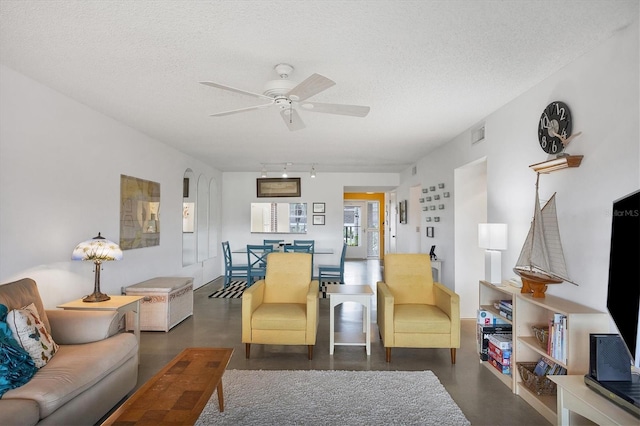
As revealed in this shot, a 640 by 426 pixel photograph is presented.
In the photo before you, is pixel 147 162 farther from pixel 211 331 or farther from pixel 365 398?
pixel 365 398

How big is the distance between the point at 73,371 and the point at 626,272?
2.92m

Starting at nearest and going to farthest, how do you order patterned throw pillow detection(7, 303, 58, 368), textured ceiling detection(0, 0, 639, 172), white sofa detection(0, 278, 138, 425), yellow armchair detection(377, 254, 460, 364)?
white sofa detection(0, 278, 138, 425)
textured ceiling detection(0, 0, 639, 172)
patterned throw pillow detection(7, 303, 58, 368)
yellow armchair detection(377, 254, 460, 364)

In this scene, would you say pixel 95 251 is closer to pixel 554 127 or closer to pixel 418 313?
pixel 418 313

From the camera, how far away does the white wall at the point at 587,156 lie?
2.11 meters

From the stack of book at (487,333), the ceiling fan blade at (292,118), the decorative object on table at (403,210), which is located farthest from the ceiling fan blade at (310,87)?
the decorative object on table at (403,210)

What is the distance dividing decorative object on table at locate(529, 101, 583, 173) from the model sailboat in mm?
261

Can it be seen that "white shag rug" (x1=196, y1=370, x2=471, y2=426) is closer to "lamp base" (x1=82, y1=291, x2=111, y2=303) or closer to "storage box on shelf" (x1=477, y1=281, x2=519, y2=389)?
"storage box on shelf" (x1=477, y1=281, x2=519, y2=389)

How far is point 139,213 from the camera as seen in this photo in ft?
14.8

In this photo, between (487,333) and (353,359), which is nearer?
(487,333)

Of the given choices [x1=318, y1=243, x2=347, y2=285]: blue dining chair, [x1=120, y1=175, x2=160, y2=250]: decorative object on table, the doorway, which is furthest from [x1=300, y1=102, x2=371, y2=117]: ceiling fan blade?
the doorway

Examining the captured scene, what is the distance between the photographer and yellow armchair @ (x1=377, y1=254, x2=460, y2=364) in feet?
10.5

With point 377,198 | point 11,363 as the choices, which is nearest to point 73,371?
point 11,363

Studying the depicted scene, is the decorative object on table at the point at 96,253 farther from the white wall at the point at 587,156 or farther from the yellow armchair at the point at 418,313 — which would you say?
the white wall at the point at 587,156

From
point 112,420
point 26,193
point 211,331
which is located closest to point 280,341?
point 211,331
